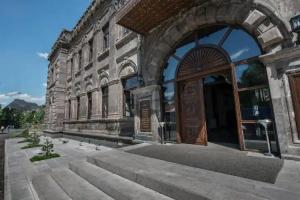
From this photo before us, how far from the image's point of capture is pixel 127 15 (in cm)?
594

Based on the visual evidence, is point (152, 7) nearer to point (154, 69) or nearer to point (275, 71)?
point (154, 69)

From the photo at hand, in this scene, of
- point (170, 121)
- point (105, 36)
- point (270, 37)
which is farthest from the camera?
point (105, 36)

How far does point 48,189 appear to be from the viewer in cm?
346

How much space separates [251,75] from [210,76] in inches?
66.7

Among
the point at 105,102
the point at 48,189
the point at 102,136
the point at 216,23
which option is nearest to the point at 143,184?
the point at 48,189

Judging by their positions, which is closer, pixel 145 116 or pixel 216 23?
pixel 216 23

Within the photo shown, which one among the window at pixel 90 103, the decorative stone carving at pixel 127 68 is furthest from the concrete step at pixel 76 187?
the window at pixel 90 103

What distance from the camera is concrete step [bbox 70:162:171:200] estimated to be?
2.56 metres

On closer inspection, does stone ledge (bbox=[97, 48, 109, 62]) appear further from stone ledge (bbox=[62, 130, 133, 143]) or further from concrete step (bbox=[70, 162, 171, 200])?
concrete step (bbox=[70, 162, 171, 200])

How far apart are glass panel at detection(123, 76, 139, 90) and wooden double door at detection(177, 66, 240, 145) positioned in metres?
2.63

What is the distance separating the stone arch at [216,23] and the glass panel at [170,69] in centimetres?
25

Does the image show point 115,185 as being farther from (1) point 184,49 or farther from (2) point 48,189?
(1) point 184,49

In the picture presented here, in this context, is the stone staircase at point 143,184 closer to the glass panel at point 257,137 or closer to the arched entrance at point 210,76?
the glass panel at point 257,137

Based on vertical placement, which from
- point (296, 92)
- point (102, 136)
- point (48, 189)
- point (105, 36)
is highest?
point (105, 36)
